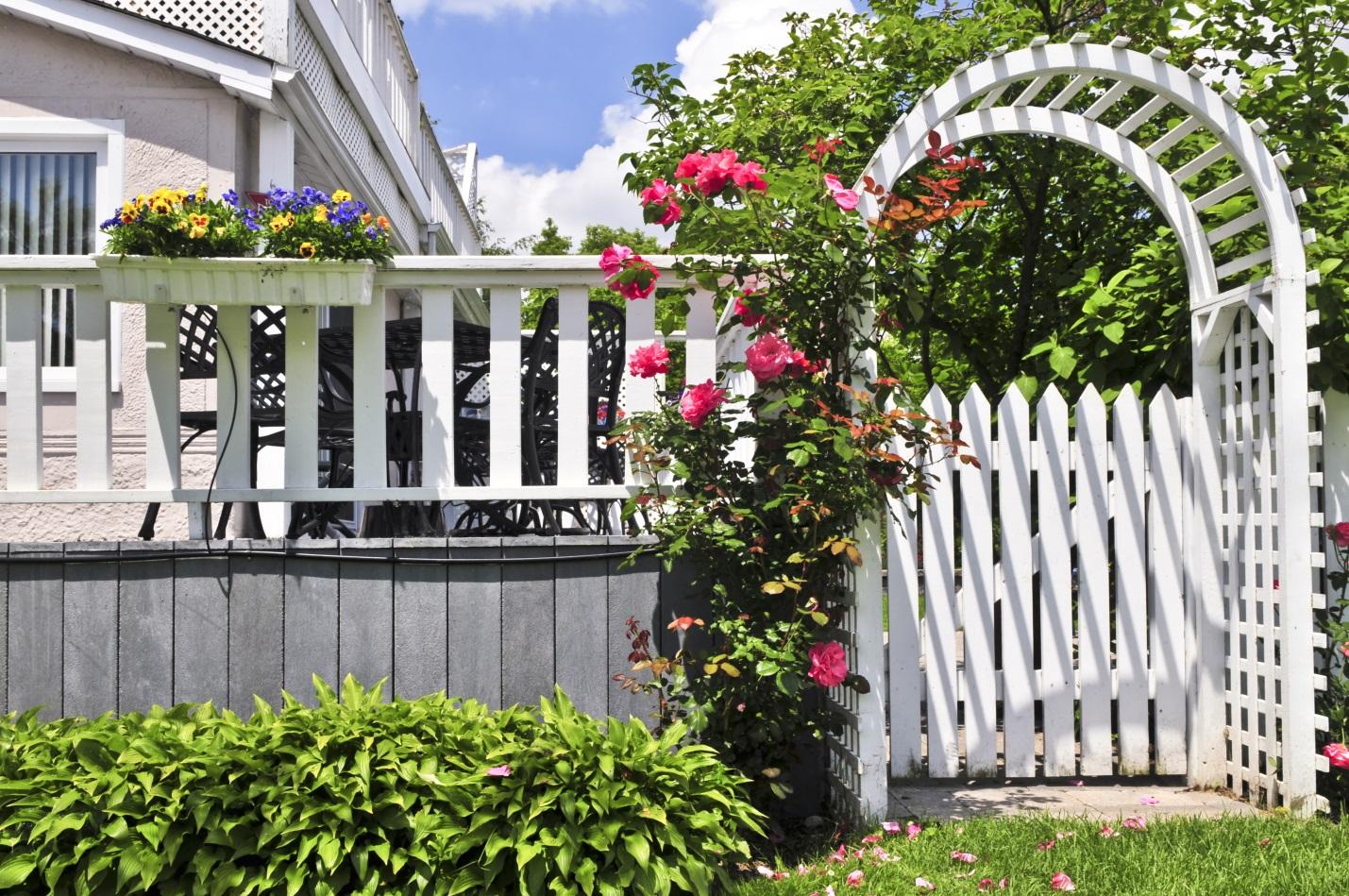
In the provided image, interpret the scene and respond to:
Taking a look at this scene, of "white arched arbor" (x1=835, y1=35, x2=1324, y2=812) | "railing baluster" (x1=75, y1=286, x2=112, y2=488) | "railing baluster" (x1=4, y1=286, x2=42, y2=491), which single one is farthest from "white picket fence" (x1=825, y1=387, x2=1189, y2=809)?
"railing baluster" (x1=4, y1=286, x2=42, y2=491)

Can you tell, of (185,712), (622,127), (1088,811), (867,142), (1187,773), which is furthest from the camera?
(622,127)

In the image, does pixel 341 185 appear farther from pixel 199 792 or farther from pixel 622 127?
pixel 199 792

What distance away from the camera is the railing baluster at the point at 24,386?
3736 mm

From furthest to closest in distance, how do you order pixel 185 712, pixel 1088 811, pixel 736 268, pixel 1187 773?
pixel 1187 773
pixel 1088 811
pixel 736 268
pixel 185 712

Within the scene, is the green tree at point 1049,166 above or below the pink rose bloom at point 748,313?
above

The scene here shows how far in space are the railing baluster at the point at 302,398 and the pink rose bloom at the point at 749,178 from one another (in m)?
1.40

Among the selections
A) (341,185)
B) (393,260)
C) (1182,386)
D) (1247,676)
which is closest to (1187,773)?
(1247,676)

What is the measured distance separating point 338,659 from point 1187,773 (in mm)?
2974

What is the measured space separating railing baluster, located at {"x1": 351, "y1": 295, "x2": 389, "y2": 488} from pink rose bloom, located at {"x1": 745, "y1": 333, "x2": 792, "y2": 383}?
3.96ft

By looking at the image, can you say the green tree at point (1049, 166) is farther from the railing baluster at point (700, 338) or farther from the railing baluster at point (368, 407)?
the railing baluster at point (368, 407)

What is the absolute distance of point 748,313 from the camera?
3588 mm

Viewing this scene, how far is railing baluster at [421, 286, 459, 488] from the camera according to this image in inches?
150

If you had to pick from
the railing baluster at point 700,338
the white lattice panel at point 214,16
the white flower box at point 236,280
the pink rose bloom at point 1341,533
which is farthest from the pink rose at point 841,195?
the white lattice panel at point 214,16

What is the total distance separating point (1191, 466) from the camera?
4.27m
